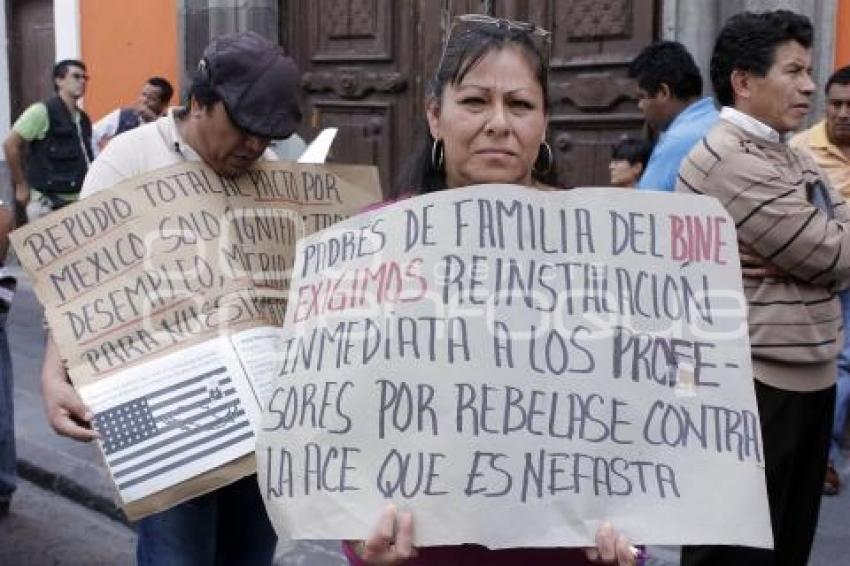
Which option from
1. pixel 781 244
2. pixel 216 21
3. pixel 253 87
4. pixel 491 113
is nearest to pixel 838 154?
pixel 781 244

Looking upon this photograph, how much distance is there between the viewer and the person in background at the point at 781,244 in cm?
298

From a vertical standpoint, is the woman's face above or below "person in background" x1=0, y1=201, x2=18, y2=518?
above

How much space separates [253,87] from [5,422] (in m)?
2.94

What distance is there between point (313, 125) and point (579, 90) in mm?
2513

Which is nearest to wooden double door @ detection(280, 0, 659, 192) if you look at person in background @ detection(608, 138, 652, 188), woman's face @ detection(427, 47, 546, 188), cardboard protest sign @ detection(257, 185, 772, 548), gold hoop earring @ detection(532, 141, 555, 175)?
person in background @ detection(608, 138, 652, 188)

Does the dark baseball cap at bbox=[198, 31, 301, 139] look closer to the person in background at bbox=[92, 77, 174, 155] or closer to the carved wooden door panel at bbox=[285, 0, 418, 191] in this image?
the carved wooden door panel at bbox=[285, 0, 418, 191]

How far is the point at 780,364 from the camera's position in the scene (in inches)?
121

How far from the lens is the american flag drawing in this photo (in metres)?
2.47

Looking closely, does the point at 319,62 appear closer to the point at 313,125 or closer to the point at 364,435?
the point at 313,125

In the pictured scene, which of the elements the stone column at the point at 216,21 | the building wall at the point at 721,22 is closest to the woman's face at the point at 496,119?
the building wall at the point at 721,22

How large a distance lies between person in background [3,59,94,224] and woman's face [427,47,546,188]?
6268 mm

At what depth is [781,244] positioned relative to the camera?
2967mm

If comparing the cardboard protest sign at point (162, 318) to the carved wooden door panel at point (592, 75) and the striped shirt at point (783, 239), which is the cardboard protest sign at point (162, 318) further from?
the carved wooden door panel at point (592, 75)

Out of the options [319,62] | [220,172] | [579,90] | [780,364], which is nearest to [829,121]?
[579,90]
